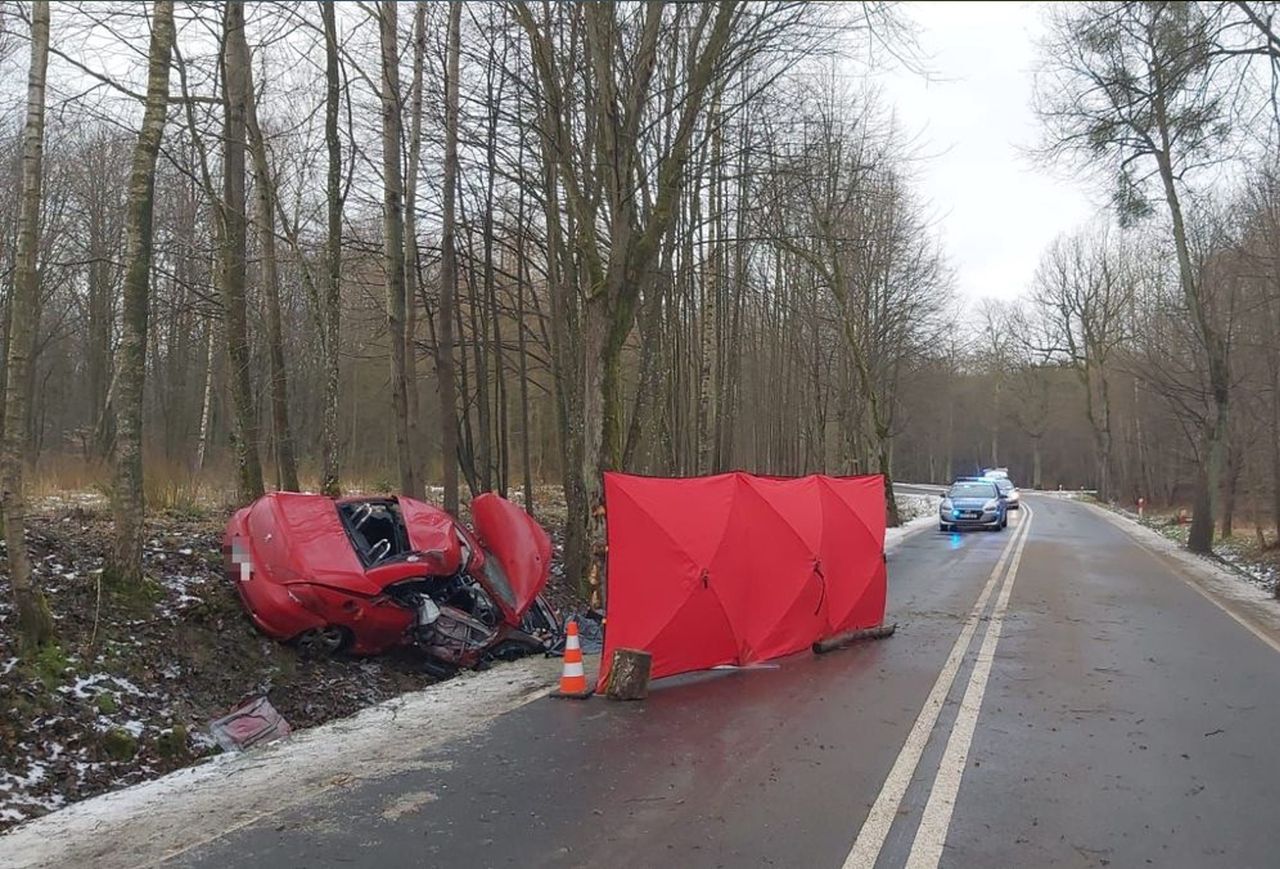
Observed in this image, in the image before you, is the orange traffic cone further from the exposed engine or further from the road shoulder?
the road shoulder

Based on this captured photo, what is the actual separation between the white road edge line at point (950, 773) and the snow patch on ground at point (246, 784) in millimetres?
3130

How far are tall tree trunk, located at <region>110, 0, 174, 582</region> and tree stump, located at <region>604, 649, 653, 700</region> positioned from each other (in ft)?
14.2

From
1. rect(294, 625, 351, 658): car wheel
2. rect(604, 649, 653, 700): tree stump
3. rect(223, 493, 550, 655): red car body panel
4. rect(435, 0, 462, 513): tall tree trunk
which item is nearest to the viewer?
rect(604, 649, 653, 700): tree stump

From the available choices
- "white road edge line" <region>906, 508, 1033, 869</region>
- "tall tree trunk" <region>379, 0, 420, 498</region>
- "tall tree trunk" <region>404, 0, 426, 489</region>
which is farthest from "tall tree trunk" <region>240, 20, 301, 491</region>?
"white road edge line" <region>906, 508, 1033, 869</region>

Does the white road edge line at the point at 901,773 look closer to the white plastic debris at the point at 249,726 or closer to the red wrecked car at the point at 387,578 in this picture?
the red wrecked car at the point at 387,578

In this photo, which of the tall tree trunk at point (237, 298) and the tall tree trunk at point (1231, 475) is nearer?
the tall tree trunk at point (237, 298)

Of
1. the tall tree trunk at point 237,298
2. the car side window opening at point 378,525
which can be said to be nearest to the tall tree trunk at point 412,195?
the tall tree trunk at point 237,298

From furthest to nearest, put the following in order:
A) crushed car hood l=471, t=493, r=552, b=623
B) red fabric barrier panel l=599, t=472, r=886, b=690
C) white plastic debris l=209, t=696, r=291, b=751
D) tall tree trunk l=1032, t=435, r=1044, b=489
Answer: tall tree trunk l=1032, t=435, r=1044, b=489
crushed car hood l=471, t=493, r=552, b=623
red fabric barrier panel l=599, t=472, r=886, b=690
white plastic debris l=209, t=696, r=291, b=751

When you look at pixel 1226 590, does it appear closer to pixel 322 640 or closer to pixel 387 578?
pixel 387 578

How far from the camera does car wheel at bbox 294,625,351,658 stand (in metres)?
8.33

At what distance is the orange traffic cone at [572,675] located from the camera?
763 cm

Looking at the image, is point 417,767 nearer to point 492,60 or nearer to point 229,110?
point 229,110

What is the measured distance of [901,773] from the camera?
5613 millimetres

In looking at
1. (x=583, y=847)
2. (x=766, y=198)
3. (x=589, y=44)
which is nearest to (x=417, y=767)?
(x=583, y=847)
